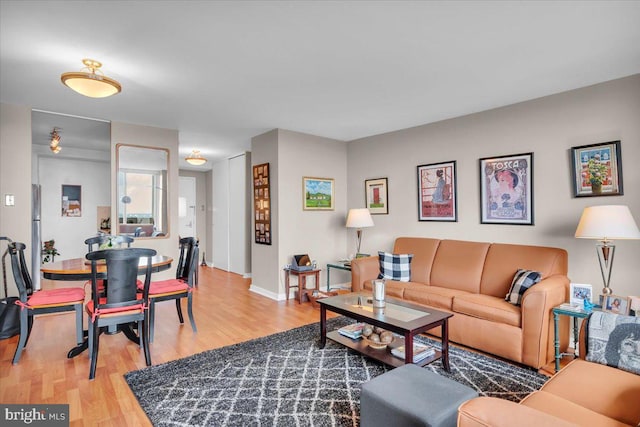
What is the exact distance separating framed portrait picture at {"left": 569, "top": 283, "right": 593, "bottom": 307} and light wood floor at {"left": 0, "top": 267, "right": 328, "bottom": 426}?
8.10ft

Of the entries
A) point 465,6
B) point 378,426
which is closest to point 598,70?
point 465,6

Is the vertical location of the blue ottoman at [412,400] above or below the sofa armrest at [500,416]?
below

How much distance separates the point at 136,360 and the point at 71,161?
580 centimetres

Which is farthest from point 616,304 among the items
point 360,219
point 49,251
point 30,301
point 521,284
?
point 49,251

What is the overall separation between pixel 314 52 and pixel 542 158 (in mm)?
2585

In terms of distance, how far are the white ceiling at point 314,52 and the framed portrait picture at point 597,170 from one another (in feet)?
2.04

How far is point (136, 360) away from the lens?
2805 millimetres

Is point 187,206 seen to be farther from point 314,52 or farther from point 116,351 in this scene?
point 314,52

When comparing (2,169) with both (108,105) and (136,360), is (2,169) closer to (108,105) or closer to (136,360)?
(108,105)

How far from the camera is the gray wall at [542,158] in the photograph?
2959 millimetres

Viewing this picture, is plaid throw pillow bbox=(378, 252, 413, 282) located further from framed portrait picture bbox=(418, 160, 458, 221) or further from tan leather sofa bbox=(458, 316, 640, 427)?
tan leather sofa bbox=(458, 316, 640, 427)

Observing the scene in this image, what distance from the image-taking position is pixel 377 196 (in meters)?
5.20

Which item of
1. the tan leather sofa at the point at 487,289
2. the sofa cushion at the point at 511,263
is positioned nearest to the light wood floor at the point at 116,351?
the tan leather sofa at the point at 487,289

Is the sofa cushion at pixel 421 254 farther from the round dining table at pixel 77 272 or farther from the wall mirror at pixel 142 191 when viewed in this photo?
the wall mirror at pixel 142 191
